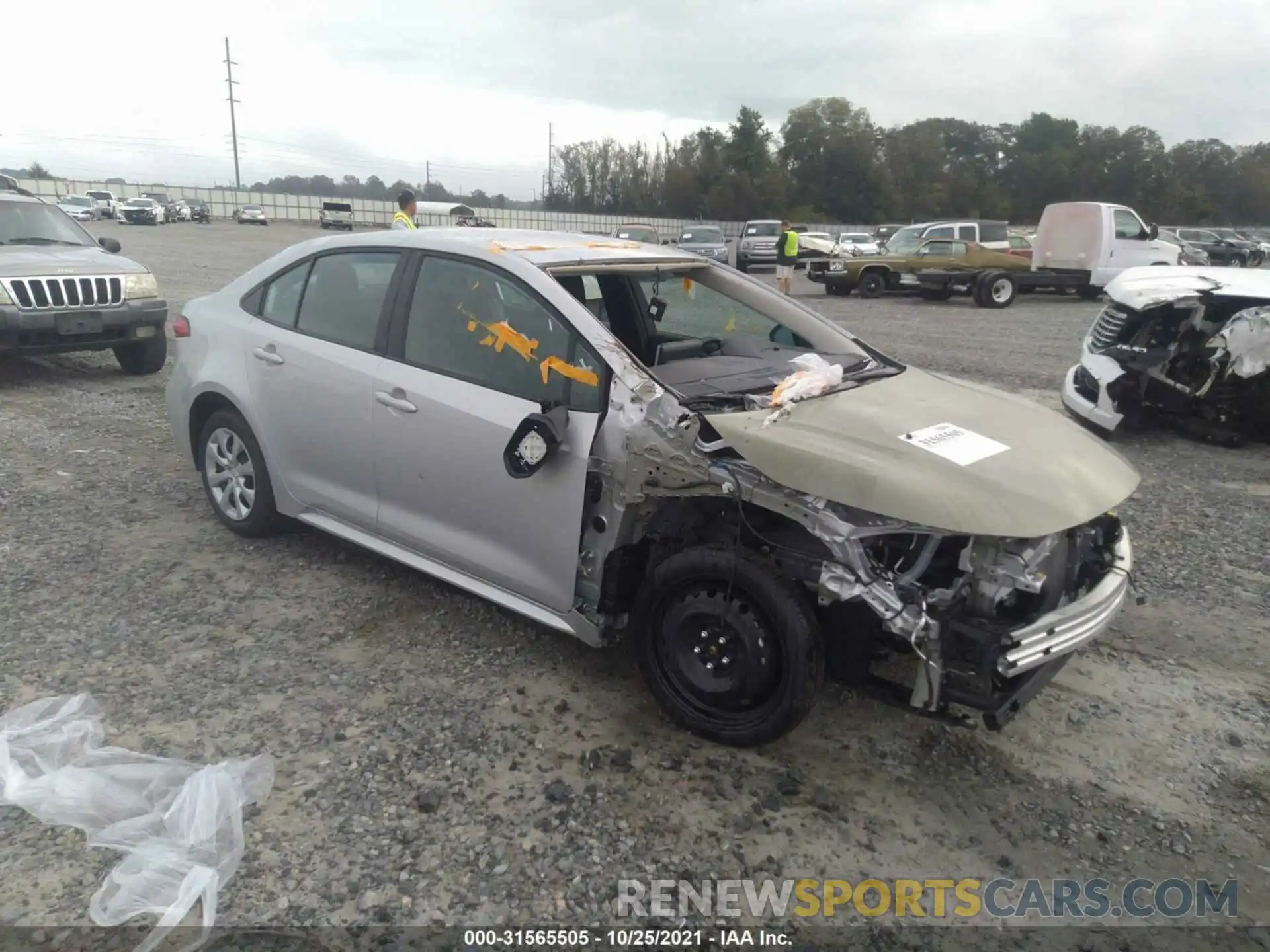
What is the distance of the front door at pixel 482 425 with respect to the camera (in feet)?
10.8

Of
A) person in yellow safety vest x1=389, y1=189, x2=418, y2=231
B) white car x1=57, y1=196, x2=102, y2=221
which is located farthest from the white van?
white car x1=57, y1=196, x2=102, y2=221

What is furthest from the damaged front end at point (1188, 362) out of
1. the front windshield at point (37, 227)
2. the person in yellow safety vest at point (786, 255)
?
the person in yellow safety vest at point (786, 255)

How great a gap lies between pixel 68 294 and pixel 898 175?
73.5 m

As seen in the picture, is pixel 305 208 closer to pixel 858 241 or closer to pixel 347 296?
pixel 858 241

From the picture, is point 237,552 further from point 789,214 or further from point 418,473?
point 789,214

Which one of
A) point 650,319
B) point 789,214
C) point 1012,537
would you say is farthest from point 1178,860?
point 789,214

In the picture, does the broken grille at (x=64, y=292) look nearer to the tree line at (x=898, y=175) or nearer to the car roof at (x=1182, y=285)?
the car roof at (x=1182, y=285)

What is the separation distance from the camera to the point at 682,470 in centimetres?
303

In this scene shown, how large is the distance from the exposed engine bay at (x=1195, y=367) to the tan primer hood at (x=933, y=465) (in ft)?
14.2

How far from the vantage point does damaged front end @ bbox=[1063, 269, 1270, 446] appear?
682 cm

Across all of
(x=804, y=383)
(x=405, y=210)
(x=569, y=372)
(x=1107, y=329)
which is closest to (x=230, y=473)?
(x=569, y=372)

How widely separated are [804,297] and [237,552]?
17566 millimetres

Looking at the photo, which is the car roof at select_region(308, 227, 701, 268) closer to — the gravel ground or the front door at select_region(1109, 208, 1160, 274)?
the gravel ground

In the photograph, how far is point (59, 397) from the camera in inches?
319
